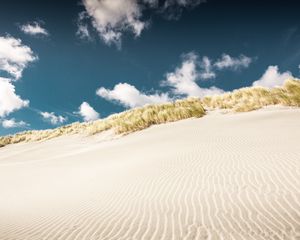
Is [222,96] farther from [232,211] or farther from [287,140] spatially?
[232,211]

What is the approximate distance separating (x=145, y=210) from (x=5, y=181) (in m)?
7.17

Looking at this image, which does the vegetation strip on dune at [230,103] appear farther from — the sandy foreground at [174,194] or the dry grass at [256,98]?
the sandy foreground at [174,194]

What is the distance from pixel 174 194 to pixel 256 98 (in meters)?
14.2

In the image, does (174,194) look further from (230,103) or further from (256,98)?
(230,103)

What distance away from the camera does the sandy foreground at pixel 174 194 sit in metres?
4.55

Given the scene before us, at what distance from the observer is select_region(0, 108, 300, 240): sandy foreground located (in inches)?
179

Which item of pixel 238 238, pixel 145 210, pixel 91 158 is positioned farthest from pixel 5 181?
pixel 238 238

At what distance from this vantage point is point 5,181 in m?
11.1

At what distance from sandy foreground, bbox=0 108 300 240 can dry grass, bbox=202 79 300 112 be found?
5862 millimetres

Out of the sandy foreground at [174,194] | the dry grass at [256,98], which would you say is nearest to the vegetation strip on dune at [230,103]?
the dry grass at [256,98]

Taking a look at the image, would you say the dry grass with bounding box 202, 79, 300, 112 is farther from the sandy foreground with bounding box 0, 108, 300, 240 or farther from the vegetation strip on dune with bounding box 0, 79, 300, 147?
the sandy foreground with bounding box 0, 108, 300, 240

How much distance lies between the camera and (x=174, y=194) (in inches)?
245

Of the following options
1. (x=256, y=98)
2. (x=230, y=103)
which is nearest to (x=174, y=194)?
(x=256, y=98)

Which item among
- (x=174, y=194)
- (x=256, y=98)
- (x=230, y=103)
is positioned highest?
(x=230, y=103)
